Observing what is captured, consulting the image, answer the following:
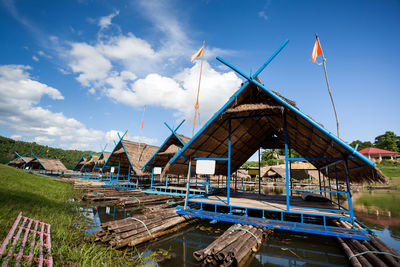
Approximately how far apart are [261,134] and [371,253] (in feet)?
25.3

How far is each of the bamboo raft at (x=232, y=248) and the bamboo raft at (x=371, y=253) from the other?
245 cm

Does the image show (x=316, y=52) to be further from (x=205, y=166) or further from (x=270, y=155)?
(x=270, y=155)

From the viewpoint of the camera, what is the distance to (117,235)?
5781 mm

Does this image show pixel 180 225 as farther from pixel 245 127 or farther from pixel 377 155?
pixel 377 155

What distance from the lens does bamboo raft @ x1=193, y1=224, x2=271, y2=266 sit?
4711 mm

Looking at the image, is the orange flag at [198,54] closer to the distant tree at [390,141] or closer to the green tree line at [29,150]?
the green tree line at [29,150]

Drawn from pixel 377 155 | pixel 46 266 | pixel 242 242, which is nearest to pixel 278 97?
pixel 242 242

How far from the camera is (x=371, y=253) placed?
4.61 meters

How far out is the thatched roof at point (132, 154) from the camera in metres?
17.8

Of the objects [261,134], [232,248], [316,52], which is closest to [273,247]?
[232,248]

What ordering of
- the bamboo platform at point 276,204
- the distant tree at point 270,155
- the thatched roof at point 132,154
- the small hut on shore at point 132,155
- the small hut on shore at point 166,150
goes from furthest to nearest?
the distant tree at point 270,155 → the thatched roof at point 132,154 → the small hut on shore at point 132,155 → the small hut on shore at point 166,150 → the bamboo platform at point 276,204

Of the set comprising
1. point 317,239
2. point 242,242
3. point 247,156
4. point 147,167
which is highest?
point 247,156

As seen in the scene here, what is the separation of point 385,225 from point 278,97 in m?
9.61

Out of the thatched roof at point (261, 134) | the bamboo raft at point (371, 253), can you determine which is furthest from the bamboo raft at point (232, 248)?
the thatched roof at point (261, 134)
